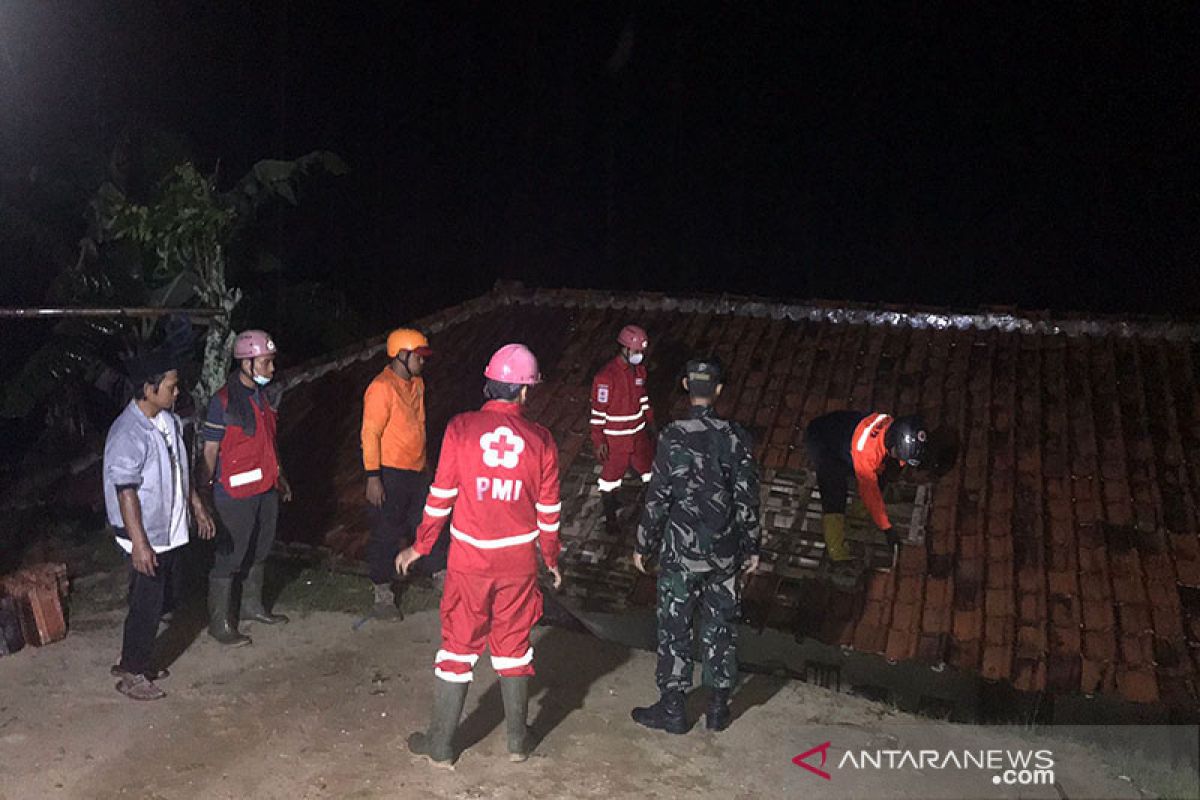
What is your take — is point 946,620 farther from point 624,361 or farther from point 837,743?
point 624,361

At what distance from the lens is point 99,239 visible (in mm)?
10094

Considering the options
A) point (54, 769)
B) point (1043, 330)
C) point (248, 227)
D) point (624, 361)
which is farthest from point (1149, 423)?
point (248, 227)

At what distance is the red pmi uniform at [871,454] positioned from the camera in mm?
6758

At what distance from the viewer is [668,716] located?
5504 mm

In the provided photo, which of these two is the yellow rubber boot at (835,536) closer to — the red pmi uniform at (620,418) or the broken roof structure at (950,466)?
the broken roof structure at (950,466)

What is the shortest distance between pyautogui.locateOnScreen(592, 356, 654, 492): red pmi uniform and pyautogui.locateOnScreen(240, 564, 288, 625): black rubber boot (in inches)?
109

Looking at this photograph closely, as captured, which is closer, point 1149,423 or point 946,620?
A: point 946,620

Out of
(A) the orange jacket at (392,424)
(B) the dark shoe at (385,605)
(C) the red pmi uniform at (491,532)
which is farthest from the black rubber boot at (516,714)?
(A) the orange jacket at (392,424)

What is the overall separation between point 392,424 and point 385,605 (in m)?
1.30

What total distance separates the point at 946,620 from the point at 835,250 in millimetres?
22625

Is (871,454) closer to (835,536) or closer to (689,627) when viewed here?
(835,536)

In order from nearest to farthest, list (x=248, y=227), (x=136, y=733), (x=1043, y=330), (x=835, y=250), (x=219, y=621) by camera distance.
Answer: (x=136, y=733) → (x=219, y=621) → (x=1043, y=330) → (x=248, y=227) → (x=835, y=250)

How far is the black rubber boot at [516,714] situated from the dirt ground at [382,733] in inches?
3.5

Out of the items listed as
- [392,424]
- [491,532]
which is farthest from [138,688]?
[491,532]
